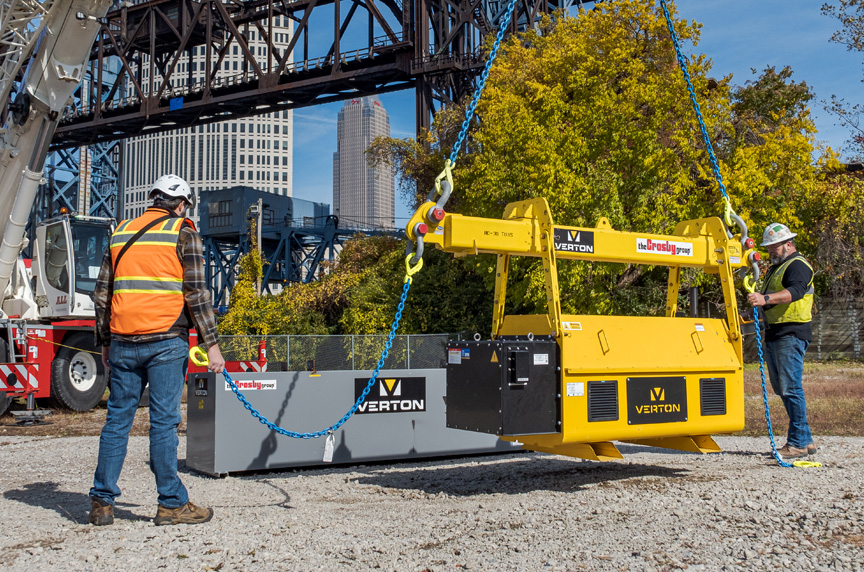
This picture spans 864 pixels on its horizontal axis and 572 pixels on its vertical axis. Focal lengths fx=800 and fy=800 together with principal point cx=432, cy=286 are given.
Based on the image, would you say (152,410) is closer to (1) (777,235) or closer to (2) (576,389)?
(2) (576,389)

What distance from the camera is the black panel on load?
5.80m

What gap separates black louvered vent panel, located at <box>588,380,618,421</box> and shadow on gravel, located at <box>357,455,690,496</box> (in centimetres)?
67

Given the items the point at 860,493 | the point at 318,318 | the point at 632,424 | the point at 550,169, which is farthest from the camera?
the point at 318,318

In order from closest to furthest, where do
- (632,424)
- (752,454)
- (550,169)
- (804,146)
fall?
(632,424), (752,454), (550,169), (804,146)

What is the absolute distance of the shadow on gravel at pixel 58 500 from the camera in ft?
17.9

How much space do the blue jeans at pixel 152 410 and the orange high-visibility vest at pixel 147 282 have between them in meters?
0.15

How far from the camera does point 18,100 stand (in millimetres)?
13328

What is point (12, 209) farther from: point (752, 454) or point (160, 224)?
point (752, 454)

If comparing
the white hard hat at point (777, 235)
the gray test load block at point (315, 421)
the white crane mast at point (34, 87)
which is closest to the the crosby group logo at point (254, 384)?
the gray test load block at point (315, 421)

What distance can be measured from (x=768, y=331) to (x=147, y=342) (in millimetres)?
5901

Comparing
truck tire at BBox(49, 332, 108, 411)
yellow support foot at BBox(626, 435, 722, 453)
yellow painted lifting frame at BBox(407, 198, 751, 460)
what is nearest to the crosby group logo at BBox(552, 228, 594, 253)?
yellow painted lifting frame at BBox(407, 198, 751, 460)

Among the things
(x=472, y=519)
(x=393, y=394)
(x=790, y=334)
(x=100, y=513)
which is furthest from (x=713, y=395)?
(x=100, y=513)

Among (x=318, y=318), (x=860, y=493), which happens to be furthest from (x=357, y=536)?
(x=318, y=318)

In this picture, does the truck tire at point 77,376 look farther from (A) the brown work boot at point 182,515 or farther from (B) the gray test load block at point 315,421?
(A) the brown work boot at point 182,515
